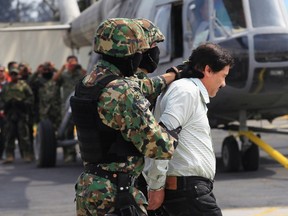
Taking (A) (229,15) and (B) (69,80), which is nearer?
(A) (229,15)

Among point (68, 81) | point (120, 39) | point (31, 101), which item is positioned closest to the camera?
point (120, 39)

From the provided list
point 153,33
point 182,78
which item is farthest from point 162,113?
point 153,33

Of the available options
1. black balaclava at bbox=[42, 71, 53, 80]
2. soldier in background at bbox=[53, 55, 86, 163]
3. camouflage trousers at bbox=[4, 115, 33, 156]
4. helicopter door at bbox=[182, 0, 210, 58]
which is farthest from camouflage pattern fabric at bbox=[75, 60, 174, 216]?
black balaclava at bbox=[42, 71, 53, 80]

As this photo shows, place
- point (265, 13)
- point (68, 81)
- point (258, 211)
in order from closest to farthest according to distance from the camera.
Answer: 1. point (258, 211)
2. point (265, 13)
3. point (68, 81)

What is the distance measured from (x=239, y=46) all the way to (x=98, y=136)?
22.5 ft

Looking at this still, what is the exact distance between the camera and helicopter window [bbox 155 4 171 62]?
11.5m

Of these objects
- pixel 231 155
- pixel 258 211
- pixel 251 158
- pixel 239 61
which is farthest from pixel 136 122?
pixel 251 158

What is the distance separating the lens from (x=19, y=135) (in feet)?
50.3

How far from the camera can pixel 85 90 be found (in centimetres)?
410

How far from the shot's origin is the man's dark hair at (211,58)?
4586mm

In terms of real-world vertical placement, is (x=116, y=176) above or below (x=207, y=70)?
below

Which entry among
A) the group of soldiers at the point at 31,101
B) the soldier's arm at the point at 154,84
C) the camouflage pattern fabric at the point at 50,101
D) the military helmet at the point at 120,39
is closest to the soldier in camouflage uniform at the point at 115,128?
the military helmet at the point at 120,39

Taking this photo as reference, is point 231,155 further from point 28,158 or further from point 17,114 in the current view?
point 28,158

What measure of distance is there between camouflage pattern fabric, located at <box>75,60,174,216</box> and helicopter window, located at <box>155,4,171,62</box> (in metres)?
7.44
